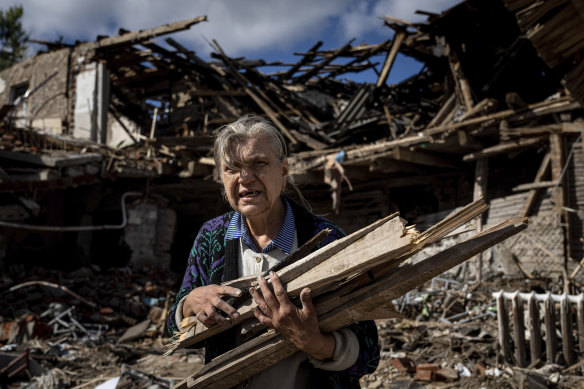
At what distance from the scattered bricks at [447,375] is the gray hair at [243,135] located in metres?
3.61

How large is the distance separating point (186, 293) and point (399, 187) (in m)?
9.39

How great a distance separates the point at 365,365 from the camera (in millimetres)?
1528

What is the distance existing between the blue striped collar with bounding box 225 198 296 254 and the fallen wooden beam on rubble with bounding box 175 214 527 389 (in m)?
0.36

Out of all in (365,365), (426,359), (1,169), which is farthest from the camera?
(1,169)

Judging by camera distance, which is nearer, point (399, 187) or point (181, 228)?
point (399, 187)

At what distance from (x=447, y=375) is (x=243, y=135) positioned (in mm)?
3811

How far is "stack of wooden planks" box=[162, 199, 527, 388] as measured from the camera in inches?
48.1

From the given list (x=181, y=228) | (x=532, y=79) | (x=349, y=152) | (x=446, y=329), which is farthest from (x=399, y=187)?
(x=181, y=228)

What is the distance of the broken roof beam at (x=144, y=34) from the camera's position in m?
11.2

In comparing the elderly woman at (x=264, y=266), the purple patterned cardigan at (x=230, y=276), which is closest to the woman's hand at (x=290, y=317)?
the elderly woman at (x=264, y=266)

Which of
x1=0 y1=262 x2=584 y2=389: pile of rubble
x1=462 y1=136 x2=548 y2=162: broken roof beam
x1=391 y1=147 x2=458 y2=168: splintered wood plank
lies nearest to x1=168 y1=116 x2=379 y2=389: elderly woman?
x1=0 y1=262 x2=584 y2=389: pile of rubble

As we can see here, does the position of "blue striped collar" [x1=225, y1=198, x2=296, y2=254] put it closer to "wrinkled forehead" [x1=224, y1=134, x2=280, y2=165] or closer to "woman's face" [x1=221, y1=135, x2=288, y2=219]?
"woman's face" [x1=221, y1=135, x2=288, y2=219]

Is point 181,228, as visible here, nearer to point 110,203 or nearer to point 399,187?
point 110,203

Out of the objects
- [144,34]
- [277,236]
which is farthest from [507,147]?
[144,34]
